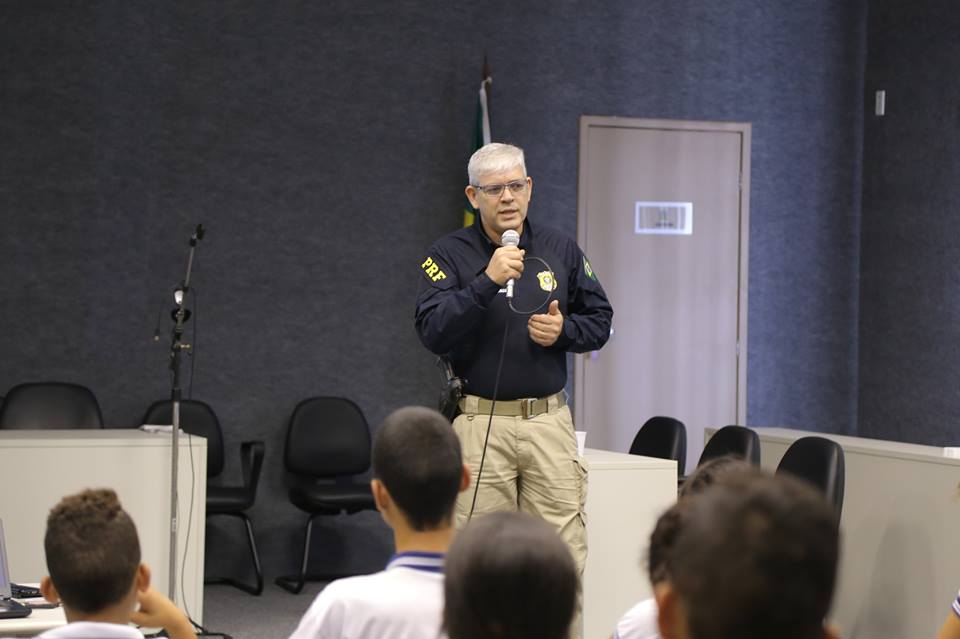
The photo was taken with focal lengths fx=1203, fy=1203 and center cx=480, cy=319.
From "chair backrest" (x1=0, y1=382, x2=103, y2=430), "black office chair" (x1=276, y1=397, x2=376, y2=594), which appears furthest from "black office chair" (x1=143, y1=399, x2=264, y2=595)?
"chair backrest" (x1=0, y1=382, x2=103, y2=430)

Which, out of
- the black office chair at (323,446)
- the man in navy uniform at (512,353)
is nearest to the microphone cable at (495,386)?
the man in navy uniform at (512,353)

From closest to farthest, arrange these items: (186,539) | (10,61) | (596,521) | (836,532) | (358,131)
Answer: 1. (836,532)
2. (596,521)
3. (186,539)
4. (10,61)
5. (358,131)

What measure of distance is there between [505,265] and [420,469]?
4.31ft

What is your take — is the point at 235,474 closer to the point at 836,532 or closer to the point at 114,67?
the point at 114,67

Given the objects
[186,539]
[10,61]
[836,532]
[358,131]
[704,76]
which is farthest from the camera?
[704,76]

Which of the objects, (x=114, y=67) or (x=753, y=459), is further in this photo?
(x=114, y=67)

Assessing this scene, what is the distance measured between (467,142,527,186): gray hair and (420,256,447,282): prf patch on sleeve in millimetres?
262

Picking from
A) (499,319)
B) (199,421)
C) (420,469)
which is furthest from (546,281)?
(199,421)

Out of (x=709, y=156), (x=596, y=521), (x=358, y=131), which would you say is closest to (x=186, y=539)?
(x=596, y=521)

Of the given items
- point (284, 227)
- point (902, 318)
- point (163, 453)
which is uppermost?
→ point (284, 227)

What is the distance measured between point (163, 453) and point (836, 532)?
4.26 metres

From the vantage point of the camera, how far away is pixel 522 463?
3.36m

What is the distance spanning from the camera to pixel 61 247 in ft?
21.5

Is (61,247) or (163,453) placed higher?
(61,247)
